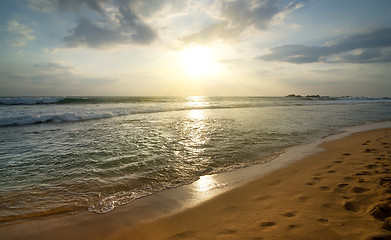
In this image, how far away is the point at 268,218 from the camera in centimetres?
271

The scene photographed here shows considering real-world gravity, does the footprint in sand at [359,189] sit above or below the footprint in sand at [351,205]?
above

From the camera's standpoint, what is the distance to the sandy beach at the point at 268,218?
2.38 m

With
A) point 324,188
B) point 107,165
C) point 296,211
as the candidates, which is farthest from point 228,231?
point 107,165

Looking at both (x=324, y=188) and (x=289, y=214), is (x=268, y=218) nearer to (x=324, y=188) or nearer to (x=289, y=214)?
(x=289, y=214)

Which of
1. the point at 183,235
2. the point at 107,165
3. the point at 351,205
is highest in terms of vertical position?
the point at 351,205

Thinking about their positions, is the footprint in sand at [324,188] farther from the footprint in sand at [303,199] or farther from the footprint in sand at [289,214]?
the footprint in sand at [289,214]

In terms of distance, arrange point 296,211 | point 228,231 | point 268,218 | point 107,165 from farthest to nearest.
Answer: point 107,165
point 296,211
point 268,218
point 228,231

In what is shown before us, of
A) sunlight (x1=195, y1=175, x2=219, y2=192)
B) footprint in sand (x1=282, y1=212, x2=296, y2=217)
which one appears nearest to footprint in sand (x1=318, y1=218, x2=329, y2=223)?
footprint in sand (x1=282, y1=212, x2=296, y2=217)

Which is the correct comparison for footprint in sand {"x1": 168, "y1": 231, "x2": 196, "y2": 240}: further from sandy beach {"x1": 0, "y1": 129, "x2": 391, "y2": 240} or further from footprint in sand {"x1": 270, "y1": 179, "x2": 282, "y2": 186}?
footprint in sand {"x1": 270, "y1": 179, "x2": 282, "y2": 186}

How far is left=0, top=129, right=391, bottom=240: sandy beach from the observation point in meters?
2.38

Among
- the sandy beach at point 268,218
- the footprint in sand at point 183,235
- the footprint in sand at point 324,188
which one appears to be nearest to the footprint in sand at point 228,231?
the sandy beach at point 268,218

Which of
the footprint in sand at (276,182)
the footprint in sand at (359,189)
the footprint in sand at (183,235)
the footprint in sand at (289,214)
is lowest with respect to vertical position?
the footprint in sand at (183,235)

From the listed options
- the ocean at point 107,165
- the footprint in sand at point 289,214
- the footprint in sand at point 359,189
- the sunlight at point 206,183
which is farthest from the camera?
the sunlight at point 206,183

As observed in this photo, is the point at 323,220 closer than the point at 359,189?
Yes
